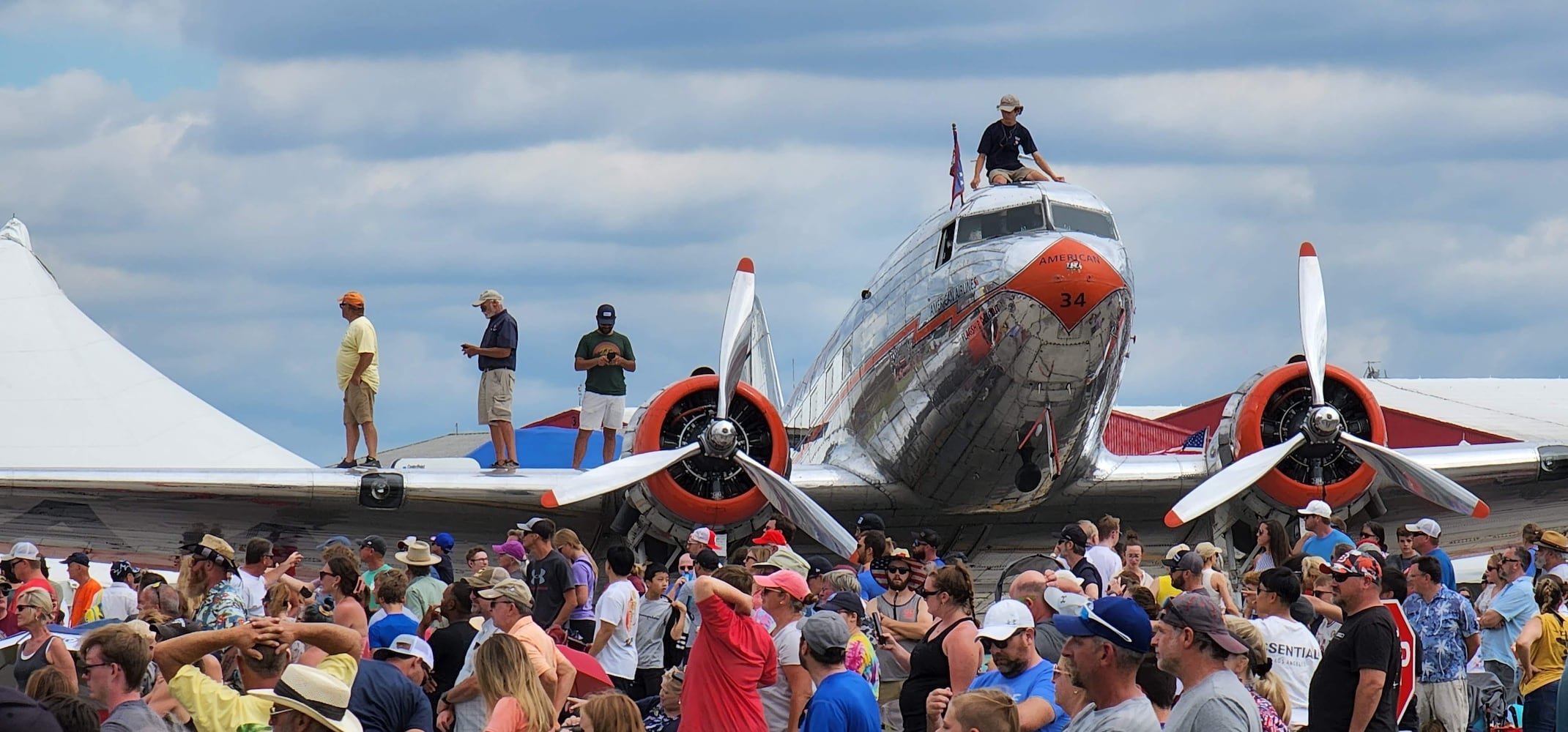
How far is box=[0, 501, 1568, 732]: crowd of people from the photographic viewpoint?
4918mm

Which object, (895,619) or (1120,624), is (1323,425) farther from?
(1120,624)

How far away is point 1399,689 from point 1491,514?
424 inches

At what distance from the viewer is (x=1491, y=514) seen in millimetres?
16641

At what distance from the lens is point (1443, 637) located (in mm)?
8414

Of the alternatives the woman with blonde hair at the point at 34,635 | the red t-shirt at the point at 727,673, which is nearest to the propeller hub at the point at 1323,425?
the red t-shirt at the point at 727,673

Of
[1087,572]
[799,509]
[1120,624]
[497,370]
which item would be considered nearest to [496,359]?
[497,370]

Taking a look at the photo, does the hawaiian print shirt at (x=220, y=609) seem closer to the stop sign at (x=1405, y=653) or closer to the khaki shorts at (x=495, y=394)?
the stop sign at (x=1405, y=653)

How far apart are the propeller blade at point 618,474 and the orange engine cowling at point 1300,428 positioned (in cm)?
480

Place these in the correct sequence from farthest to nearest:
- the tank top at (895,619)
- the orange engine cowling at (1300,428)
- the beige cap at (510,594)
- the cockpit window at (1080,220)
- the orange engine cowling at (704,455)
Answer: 1. the orange engine cowling at (1300,428)
2. the orange engine cowling at (704,455)
3. the cockpit window at (1080,220)
4. the tank top at (895,619)
5. the beige cap at (510,594)

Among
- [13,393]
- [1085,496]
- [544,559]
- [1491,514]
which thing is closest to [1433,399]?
[1491,514]

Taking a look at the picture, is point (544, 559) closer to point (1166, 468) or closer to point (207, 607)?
point (207, 607)

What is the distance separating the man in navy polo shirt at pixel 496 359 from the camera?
14445 millimetres

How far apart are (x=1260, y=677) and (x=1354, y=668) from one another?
14.4 inches

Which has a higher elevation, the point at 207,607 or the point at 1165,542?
the point at 207,607
